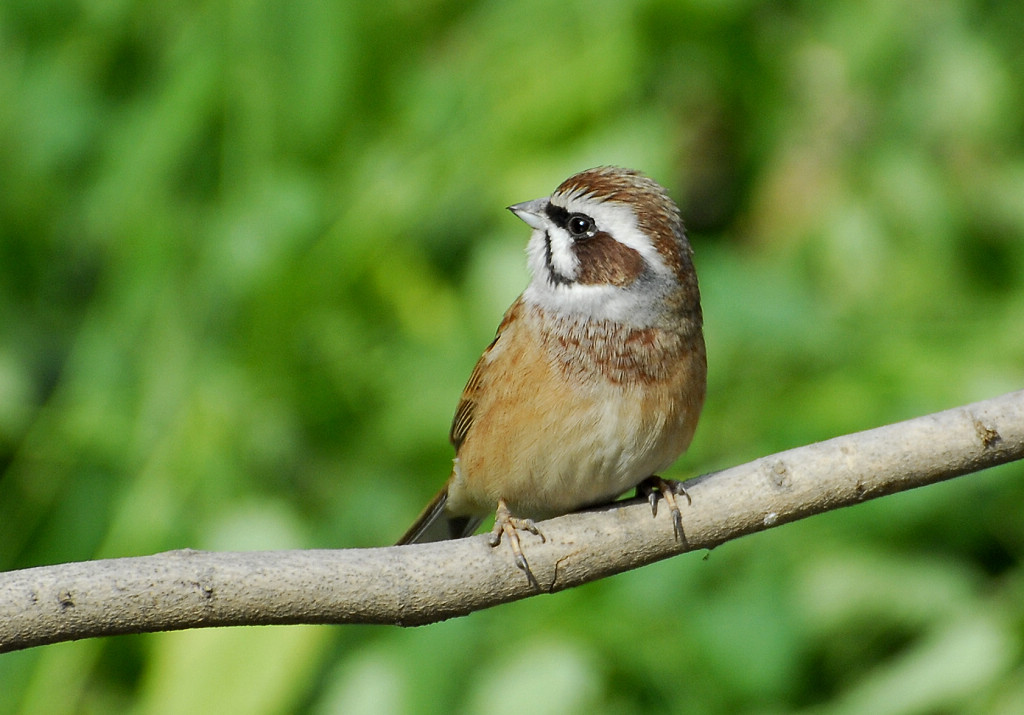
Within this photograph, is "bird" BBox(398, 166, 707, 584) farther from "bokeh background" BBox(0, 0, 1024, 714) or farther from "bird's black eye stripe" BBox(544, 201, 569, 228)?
"bokeh background" BBox(0, 0, 1024, 714)

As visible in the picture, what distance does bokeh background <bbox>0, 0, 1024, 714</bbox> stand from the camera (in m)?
4.00

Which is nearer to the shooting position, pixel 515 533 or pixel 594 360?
pixel 515 533

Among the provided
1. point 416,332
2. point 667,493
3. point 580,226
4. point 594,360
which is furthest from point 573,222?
point 416,332

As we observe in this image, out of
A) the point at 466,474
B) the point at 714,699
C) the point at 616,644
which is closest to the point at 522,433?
the point at 466,474

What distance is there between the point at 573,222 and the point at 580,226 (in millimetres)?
26

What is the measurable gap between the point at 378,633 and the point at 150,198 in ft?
6.20

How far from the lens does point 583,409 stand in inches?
135

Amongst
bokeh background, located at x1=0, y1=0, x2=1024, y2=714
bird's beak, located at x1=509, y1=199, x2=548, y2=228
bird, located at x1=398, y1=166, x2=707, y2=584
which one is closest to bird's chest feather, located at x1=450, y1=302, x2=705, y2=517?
bird, located at x1=398, y1=166, x2=707, y2=584

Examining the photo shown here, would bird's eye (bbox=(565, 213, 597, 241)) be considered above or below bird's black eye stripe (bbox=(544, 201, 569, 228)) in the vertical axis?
below

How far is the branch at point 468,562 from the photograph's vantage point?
8.09 ft

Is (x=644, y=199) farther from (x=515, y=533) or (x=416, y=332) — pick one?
(x=416, y=332)

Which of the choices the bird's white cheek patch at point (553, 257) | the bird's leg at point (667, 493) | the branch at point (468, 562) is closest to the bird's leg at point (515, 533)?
the branch at point (468, 562)

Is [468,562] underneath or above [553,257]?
underneath

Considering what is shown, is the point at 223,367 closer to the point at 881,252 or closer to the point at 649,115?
the point at 649,115
